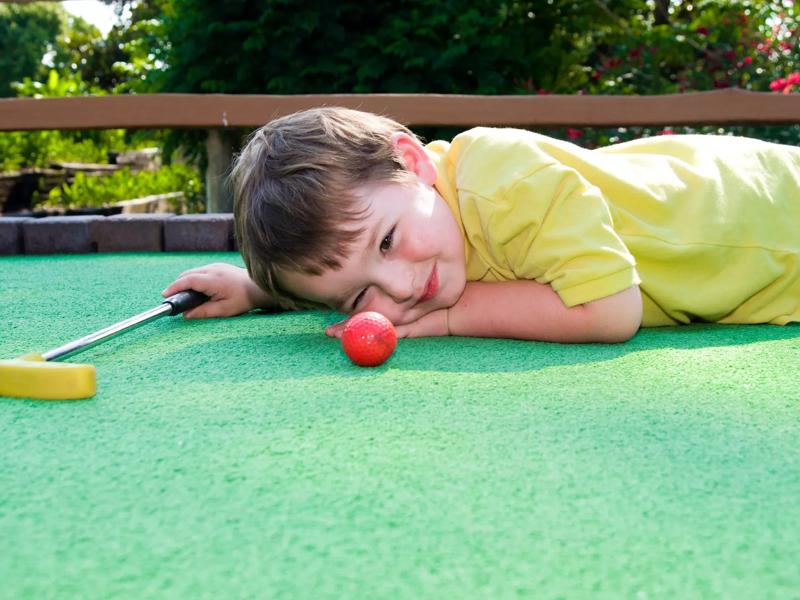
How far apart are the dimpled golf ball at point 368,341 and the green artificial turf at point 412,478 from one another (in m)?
0.04

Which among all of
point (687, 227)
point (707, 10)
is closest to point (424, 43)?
point (707, 10)

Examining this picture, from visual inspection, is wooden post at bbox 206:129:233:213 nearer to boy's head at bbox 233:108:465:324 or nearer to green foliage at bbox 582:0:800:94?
boy's head at bbox 233:108:465:324

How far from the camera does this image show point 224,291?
2.38 m

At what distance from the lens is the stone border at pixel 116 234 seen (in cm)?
412

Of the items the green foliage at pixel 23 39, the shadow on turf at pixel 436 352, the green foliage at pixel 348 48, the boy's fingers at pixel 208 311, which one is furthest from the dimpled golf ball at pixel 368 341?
the green foliage at pixel 23 39

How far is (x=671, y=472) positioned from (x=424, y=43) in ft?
17.8

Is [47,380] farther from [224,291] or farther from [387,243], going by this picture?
[224,291]

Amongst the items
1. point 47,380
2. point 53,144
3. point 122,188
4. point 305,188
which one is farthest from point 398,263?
point 53,144

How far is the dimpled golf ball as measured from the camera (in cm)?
166

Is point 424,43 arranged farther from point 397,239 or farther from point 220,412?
point 220,412

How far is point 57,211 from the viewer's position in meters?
6.53

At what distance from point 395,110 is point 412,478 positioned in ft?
11.0

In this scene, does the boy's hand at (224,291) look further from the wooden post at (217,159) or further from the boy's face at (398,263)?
the wooden post at (217,159)

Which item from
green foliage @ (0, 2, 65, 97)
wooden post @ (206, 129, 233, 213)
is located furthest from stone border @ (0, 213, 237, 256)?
green foliage @ (0, 2, 65, 97)
